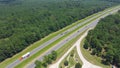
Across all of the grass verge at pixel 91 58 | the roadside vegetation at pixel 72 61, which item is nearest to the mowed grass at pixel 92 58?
the grass verge at pixel 91 58

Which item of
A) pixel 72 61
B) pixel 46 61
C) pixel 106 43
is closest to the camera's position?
pixel 46 61

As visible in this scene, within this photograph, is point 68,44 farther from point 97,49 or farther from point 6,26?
point 6,26

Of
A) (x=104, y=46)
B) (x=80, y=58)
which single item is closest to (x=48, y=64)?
(x=80, y=58)

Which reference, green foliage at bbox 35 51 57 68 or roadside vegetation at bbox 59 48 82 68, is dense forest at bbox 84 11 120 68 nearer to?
roadside vegetation at bbox 59 48 82 68

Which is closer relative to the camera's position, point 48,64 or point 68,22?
point 48,64

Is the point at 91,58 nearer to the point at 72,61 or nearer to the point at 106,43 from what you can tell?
the point at 72,61

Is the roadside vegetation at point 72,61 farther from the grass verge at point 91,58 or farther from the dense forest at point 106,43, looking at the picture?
the dense forest at point 106,43

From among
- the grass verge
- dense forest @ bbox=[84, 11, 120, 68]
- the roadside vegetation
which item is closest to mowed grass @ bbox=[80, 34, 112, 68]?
the grass verge

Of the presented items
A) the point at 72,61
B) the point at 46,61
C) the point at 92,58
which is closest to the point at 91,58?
the point at 92,58
